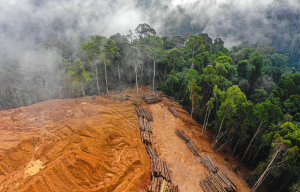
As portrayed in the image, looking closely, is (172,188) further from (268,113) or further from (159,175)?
(268,113)

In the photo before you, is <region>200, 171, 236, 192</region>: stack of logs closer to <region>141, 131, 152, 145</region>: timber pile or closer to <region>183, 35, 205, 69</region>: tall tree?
<region>141, 131, 152, 145</region>: timber pile

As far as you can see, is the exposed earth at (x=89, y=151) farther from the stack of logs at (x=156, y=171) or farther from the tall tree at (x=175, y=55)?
the tall tree at (x=175, y=55)

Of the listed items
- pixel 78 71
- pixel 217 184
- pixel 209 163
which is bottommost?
pixel 217 184

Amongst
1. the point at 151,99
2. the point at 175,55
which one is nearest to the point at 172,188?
the point at 151,99

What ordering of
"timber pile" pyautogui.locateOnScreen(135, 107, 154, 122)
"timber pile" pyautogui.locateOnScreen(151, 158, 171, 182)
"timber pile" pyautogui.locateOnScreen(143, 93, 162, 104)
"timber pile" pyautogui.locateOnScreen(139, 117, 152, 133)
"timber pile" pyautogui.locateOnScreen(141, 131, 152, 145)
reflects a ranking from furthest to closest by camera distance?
"timber pile" pyautogui.locateOnScreen(143, 93, 162, 104)
"timber pile" pyautogui.locateOnScreen(135, 107, 154, 122)
"timber pile" pyautogui.locateOnScreen(139, 117, 152, 133)
"timber pile" pyautogui.locateOnScreen(141, 131, 152, 145)
"timber pile" pyautogui.locateOnScreen(151, 158, 171, 182)

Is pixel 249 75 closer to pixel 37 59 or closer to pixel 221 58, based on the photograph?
pixel 221 58

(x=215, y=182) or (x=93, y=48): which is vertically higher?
(x=93, y=48)

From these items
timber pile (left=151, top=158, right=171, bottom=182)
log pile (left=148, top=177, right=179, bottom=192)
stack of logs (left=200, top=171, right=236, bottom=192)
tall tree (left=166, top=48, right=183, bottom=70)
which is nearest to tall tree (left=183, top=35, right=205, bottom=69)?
tall tree (left=166, top=48, right=183, bottom=70)
